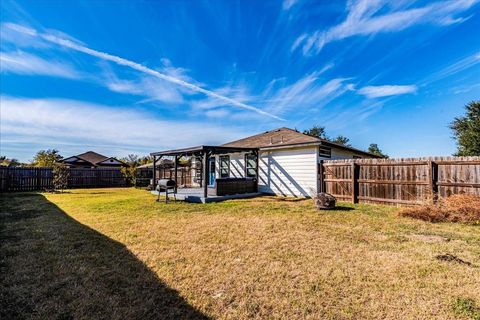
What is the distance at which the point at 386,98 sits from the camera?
57.8 ft

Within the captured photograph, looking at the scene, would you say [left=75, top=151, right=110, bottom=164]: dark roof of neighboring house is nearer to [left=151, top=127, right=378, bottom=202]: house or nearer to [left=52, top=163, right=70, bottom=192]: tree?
[left=52, top=163, right=70, bottom=192]: tree

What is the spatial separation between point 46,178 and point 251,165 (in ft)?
53.9

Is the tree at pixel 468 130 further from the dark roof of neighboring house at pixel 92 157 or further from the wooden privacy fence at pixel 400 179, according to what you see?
the dark roof of neighboring house at pixel 92 157

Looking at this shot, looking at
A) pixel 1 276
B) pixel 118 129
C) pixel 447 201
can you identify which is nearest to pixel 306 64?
pixel 447 201

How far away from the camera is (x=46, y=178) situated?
743 inches

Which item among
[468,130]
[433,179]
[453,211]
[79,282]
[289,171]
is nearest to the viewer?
[79,282]

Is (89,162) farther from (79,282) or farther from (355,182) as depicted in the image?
(79,282)

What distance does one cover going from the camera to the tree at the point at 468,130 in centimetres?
2306

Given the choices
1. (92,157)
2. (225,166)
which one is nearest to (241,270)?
(225,166)

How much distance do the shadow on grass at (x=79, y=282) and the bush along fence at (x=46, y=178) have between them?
16.2 meters

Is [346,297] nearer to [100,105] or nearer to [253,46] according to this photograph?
[253,46]

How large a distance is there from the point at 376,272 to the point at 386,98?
1769 centimetres

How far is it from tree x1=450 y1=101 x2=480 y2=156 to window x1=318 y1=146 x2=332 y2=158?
20.0 meters

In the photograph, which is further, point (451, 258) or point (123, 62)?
point (123, 62)
